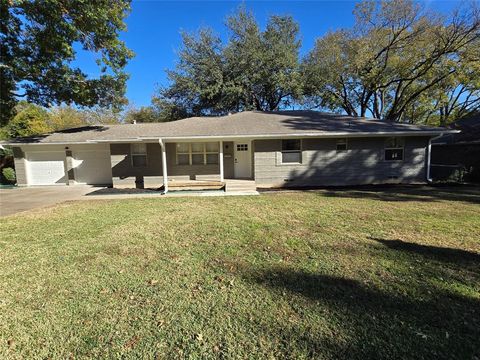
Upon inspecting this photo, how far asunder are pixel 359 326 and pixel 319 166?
1048 cm

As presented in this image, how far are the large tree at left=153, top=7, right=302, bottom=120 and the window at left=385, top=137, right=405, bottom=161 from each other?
10637 millimetres

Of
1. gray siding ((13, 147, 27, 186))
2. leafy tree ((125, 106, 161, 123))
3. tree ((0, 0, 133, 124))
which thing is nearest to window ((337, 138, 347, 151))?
tree ((0, 0, 133, 124))

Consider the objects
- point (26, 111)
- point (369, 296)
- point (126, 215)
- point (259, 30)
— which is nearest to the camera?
point (369, 296)

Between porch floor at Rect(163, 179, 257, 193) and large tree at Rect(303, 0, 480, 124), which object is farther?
large tree at Rect(303, 0, 480, 124)

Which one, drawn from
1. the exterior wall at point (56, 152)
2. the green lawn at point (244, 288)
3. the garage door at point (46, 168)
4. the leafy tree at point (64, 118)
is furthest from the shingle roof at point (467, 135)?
the leafy tree at point (64, 118)

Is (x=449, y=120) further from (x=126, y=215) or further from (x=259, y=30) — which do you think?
(x=126, y=215)

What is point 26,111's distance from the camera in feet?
75.3

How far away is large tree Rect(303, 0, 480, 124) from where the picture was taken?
16891 millimetres

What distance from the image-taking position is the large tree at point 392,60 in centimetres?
1689

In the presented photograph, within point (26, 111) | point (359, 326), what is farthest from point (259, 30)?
point (359, 326)

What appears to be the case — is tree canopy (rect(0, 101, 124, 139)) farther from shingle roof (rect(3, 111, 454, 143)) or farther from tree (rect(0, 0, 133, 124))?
shingle roof (rect(3, 111, 454, 143))

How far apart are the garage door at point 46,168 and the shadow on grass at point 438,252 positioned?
670 inches

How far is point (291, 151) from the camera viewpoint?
1251 cm

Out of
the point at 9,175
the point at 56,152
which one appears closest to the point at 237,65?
the point at 56,152
